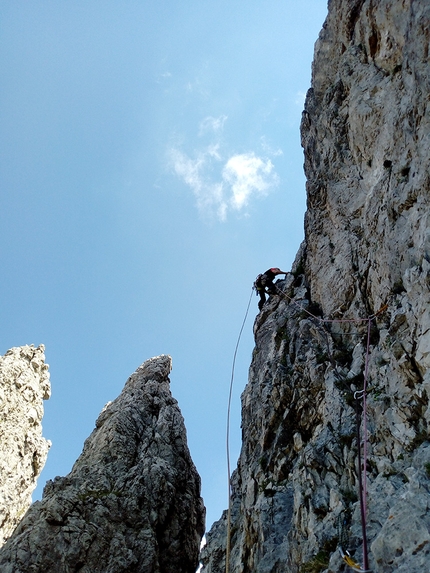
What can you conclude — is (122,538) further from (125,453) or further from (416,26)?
(416,26)

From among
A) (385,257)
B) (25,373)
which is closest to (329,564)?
(385,257)

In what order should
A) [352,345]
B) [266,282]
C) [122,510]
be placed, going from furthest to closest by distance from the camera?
[266,282], [122,510], [352,345]

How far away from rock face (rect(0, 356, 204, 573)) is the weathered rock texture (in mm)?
4575

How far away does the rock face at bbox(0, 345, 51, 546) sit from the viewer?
3148 centimetres

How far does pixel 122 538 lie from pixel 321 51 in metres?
21.6

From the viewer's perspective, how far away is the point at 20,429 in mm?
34844

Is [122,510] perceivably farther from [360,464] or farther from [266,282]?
[360,464]

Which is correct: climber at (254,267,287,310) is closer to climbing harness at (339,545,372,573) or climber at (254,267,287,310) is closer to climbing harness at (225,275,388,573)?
climbing harness at (225,275,388,573)

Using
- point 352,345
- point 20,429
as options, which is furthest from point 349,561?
point 20,429

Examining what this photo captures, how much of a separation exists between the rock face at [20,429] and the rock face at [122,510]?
40.6ft

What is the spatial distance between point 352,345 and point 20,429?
30.1 m

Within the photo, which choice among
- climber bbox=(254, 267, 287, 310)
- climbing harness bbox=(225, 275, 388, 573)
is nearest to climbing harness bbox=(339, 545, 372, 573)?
climbing harness bbox=(225, 275, 388, 573)

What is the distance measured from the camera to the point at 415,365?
9.53 meters

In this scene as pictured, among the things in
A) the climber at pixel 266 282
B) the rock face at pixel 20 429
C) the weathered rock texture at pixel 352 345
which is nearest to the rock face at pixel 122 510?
the weathered rock texture at pixel 352 345
